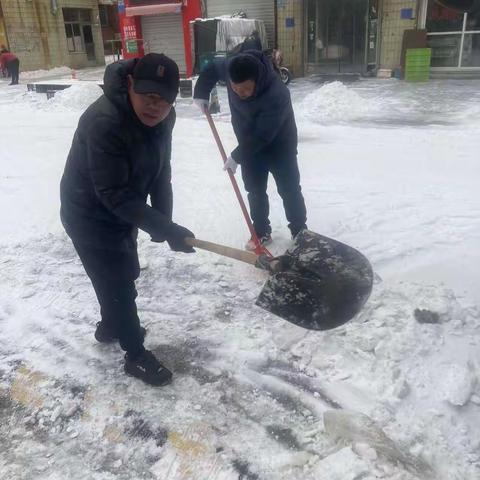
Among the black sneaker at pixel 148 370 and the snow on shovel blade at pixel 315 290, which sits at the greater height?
the snow on shovel blade at pixel 315 290

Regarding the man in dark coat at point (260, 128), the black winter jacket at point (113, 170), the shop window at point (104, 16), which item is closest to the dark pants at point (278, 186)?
the man in dark coat at point (260, 128)

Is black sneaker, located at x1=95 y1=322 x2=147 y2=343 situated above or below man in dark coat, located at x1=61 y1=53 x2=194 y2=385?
below

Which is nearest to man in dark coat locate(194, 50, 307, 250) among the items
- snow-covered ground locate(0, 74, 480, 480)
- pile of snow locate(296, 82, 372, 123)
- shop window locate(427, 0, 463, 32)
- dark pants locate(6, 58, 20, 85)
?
snow-covered ground locate(0, 74, 480, 480)

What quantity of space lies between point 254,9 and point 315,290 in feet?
50.5

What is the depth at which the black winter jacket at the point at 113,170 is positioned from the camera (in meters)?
2.03

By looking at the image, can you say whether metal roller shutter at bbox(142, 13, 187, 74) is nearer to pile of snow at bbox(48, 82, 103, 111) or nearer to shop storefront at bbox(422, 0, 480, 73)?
pile of snow at bbox(48, 82, 103, 111)

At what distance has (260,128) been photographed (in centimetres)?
339

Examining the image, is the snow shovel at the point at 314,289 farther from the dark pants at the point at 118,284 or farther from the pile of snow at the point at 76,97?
the pile of snow at the point at 76,97

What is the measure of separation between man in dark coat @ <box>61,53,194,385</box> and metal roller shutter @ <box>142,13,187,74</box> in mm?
16417

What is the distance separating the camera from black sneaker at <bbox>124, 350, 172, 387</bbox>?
8.44 feet

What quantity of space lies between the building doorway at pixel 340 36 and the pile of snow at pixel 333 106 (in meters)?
5.96

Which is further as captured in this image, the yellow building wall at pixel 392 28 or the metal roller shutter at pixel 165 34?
the metal roller shutter at pixel 165 34

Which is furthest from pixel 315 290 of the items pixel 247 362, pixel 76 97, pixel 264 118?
pixel 76 97

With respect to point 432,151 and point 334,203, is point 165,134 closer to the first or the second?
point 334,203
